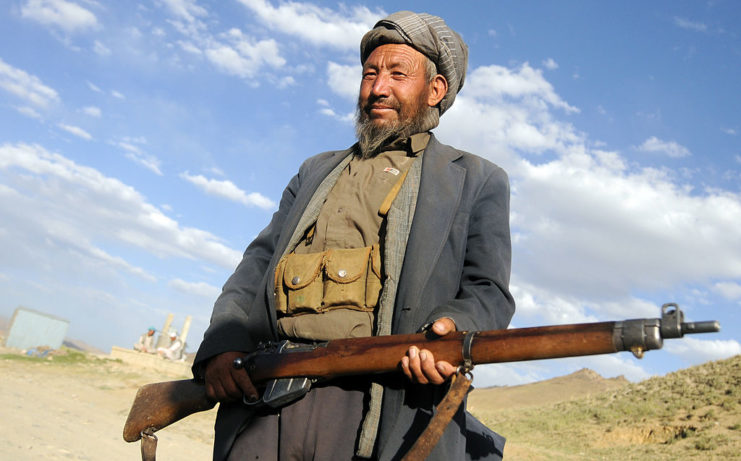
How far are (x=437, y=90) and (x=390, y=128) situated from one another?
36 centimetres

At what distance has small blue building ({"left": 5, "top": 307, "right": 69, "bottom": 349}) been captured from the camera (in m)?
22.1

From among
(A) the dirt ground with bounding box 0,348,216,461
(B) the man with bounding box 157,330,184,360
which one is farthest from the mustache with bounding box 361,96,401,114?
(B) the man with bounding box 157,330,184,360

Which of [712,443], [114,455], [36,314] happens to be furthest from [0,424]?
[36,314]

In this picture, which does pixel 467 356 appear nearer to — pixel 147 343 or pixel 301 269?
pixel 301 269

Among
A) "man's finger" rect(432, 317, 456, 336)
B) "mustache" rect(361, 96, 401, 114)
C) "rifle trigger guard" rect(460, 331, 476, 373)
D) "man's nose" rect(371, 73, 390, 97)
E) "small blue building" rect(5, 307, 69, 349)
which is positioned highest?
"man's nose" rect(371, 73, 390, 97)

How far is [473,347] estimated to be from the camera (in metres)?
2.07

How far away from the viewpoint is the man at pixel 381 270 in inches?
86.9

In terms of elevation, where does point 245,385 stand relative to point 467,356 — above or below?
below

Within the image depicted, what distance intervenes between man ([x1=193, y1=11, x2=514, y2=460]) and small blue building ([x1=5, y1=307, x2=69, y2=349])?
2260 centimetres

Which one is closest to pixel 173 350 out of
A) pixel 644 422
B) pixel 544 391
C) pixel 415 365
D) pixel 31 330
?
pixel 31 330

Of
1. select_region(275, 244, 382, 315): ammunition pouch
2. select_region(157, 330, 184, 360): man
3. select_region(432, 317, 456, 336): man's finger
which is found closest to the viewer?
select_region(432, 317, 456, 336): man's finger

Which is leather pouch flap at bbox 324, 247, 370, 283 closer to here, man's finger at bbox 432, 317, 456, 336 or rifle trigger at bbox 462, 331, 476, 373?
man's finger at bbox 432, 317, 456, 336

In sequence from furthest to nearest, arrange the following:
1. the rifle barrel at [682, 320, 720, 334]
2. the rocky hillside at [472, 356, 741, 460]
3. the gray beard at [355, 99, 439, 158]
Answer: the rocky hillside at [472, 356, 741, 460], the gray beard at [355, 99, 439, 158], the rifle barrel at [682, 320, 720, 334]

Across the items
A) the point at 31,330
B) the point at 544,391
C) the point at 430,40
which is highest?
the point at 544,391
